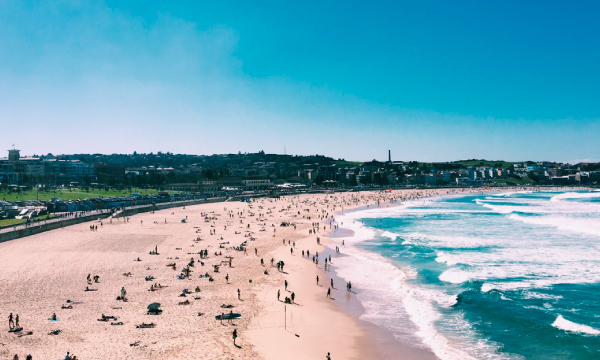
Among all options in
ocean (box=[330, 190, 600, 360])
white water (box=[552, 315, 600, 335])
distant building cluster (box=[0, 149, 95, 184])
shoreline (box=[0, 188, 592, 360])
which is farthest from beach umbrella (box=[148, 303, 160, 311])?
distant building cluster (box=[0, 149, 95, 184])

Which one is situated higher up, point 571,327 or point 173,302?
point 173,302

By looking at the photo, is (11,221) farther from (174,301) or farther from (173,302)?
(173,302)

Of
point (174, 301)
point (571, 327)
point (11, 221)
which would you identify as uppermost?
point (11, 221)

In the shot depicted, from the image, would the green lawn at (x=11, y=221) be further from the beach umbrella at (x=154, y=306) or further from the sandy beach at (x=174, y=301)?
the beach umbrella at (x=154, y=306)

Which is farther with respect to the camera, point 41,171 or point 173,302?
Answer: point 41,171

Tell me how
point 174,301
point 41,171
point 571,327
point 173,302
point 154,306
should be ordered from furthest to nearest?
point 41,171 < point 174,301 < point 173,302 < point 154,306 < point 571,327

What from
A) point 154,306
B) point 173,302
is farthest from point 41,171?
point 154,306

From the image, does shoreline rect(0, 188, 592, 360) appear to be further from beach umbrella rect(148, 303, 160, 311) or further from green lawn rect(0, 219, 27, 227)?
green lawn rect(0, 219, 27, 227)
